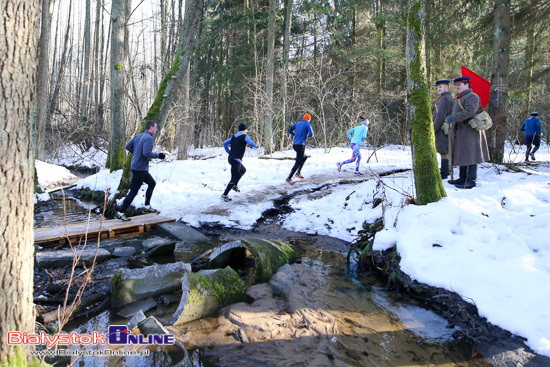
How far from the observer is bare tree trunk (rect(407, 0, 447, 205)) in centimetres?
531

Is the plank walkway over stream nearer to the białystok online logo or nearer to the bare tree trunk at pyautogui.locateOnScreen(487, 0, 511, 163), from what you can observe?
the białystok online logo

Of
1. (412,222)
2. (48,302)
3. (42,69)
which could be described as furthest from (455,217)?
(42,69)

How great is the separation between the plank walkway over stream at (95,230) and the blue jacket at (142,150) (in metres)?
1.16

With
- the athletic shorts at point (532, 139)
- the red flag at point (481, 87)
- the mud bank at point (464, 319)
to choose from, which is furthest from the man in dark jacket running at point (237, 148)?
the athletic shorts at point (532, 139)

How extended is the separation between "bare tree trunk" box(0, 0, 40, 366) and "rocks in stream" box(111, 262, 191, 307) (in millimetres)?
2068

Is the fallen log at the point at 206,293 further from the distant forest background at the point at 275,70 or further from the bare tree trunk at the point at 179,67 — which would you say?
the distant forest background at the point at 275,70

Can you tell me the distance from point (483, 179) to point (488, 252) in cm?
326

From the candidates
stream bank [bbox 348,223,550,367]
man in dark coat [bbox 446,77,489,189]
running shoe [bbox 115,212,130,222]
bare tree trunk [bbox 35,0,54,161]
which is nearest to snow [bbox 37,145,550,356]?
stream bank [bbox 348,223,550,367]

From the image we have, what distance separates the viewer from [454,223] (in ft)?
16.5

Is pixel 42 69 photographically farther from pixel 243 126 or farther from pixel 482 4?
pixel 482 4

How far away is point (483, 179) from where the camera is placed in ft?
23.5

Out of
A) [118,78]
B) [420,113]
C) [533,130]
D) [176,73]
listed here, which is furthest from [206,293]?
[533,130]

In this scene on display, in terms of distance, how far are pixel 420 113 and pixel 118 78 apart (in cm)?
957

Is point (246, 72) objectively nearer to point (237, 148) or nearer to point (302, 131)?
point (302, 131)
